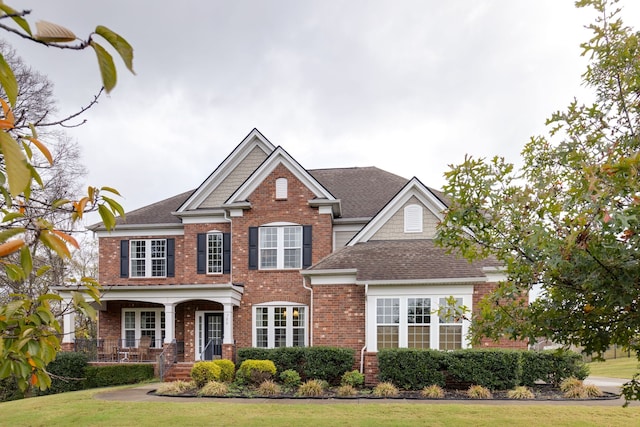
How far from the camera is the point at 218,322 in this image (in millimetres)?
20688

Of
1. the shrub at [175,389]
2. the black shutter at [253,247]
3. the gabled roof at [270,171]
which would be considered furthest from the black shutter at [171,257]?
the shrub at [175,389]

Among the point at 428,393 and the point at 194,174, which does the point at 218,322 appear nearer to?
the point at 428,393

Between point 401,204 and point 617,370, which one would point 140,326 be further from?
point 617,370

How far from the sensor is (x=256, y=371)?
14.9m

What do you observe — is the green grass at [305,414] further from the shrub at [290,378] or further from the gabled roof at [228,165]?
the gabled roof at [228,165]

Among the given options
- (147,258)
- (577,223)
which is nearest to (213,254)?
(147,258)

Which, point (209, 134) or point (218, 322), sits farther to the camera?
point (209, 134)

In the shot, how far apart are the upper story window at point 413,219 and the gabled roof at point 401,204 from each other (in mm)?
309

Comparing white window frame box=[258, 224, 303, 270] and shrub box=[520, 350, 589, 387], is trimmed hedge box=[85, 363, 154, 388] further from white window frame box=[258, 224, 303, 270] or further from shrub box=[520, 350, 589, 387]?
shrub box=[520, 350, 589, 387]

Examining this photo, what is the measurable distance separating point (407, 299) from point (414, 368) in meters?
2.35

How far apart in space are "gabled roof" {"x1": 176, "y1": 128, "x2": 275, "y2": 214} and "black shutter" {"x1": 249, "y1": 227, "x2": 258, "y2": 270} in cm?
302

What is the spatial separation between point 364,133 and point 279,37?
14.0 m

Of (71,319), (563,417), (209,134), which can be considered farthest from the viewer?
(209,134)

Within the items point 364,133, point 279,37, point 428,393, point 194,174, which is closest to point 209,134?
point 194,174
